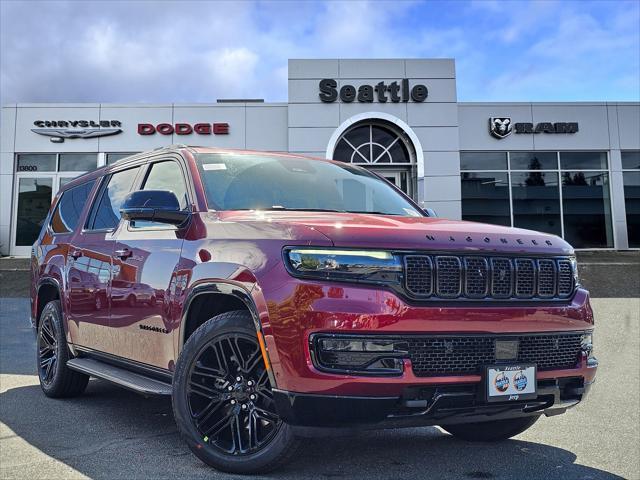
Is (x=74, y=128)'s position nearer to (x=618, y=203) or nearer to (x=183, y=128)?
(x=183, y=128)

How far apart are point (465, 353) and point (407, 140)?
52.7 feet

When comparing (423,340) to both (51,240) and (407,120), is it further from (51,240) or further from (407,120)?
(407,120)

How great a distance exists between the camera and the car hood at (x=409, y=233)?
2.87m

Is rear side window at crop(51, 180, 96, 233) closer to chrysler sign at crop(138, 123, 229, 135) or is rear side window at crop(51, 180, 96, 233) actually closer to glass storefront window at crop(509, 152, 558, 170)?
chrysler sign at crop(138, 123, 229, 135)

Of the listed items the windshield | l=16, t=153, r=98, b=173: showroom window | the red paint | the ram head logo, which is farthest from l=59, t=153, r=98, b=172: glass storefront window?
the windshield

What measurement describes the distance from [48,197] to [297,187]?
60.7ft

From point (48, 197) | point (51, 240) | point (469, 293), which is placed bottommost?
point (469, 293)

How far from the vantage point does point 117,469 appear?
334 cm

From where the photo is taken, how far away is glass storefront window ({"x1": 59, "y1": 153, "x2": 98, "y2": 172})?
19922 millimetres

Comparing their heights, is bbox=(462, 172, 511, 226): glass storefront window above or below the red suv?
above

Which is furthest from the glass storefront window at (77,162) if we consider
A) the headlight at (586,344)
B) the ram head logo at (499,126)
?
the headlight at (586,344)

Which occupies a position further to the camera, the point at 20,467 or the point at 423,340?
the point at 20,467

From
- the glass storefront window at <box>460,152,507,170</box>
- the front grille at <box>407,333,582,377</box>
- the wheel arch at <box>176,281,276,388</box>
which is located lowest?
the front grille at <box>407,333,582,377</box>

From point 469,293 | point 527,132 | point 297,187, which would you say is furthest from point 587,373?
point 527,132
